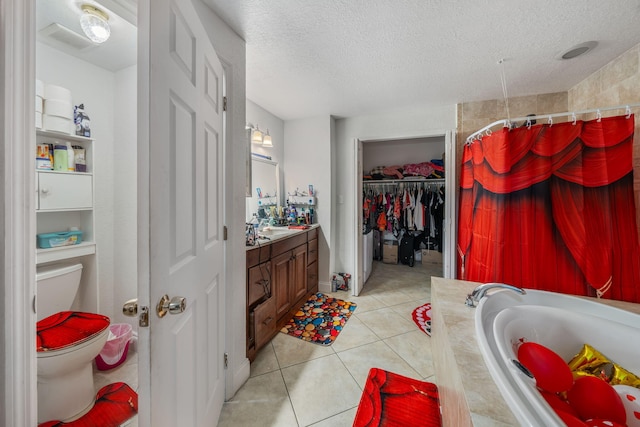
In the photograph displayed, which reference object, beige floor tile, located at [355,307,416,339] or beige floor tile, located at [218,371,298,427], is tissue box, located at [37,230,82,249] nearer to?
beige floor tile, located at [218,371,298,427]

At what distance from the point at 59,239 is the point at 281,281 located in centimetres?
157

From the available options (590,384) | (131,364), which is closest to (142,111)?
(590,384)

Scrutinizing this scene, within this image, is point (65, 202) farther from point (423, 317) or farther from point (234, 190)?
point (423, 317)

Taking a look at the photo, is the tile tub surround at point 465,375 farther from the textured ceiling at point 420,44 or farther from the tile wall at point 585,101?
the textured ceiling at point 420,44

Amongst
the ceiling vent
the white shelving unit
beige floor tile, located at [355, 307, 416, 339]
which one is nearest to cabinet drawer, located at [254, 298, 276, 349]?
beige floor tile, located at [355, 307, 416, 339]

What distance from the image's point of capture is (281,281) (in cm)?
206

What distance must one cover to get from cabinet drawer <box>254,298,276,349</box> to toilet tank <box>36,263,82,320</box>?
125cm

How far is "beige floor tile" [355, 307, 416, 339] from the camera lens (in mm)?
2080

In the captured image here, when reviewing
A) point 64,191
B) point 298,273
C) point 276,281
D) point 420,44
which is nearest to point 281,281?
point 276,281

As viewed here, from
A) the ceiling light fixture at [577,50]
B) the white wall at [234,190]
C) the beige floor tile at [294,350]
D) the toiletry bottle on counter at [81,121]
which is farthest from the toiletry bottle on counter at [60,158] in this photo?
the ceiling light fixture at [577,50]

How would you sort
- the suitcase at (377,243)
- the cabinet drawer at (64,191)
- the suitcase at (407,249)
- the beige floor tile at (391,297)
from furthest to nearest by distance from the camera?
the suitcase at (377,243) → the suitcase at (407,249) → the beige floor tile at (391,297) → the cabinet drawer at (64,191)

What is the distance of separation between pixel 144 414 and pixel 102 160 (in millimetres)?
1924

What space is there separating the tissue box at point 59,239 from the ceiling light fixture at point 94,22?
126 cm

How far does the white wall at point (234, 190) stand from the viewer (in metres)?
1.33
